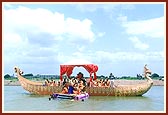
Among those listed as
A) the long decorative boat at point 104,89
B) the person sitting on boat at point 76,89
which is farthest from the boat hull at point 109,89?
the person sitting on boat at point 76,89

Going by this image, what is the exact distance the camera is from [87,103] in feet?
25.6

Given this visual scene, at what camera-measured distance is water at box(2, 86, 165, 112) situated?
24.1 feet

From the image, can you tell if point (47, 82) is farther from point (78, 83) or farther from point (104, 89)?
point (104, 89)

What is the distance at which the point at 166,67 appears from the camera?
6.83 metres

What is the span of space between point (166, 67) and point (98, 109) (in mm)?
1293

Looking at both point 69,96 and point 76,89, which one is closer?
point 69,96

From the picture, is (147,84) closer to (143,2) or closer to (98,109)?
(98,109)

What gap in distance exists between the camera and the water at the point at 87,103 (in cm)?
734

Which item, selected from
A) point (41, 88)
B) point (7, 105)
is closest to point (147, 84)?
point (41, 88)

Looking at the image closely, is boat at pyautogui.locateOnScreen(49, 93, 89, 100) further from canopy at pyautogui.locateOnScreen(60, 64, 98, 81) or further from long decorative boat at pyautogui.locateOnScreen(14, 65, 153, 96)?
canopy at pyautogui.locateOnScreen(60, 64, 98, 81)

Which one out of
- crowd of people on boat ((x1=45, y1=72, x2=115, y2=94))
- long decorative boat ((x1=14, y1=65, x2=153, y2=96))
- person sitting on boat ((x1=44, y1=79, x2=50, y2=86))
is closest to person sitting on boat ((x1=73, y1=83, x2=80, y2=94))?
crowd of people on boat ((x1=45, y1=72, x2=115, y2=94))

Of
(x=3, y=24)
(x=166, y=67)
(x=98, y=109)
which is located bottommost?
(x=98, y=109)

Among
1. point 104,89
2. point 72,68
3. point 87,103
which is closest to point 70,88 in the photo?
point 72,68

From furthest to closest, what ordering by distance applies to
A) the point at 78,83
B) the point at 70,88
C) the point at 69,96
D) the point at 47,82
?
the point at 47,82 < the point at 78,83 < the point at 70,88 < the point at 69,96
